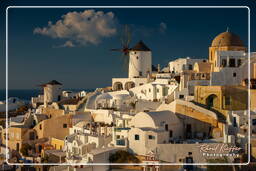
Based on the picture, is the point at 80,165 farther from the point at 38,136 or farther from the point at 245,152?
the point at 38,136

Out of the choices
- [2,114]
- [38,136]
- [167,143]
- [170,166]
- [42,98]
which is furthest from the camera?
[42,98]

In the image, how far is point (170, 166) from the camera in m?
7.52

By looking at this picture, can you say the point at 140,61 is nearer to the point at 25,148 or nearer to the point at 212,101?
the point at 212,101

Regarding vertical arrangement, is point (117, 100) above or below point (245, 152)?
above

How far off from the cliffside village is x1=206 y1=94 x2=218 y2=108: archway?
0.02 metres

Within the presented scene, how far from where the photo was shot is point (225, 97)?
1055 centimetres

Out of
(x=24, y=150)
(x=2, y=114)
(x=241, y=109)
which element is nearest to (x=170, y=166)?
(x=241, y=109)

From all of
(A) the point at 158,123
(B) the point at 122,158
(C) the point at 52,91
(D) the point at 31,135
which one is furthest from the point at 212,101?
(C) the point at 52,91

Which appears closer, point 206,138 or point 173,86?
point 206,138

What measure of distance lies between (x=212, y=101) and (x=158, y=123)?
2248mm

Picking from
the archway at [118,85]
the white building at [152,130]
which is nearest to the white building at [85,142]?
the white building at [152,130]

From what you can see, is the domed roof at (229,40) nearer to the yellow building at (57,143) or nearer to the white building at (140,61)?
the white building at (140,61)

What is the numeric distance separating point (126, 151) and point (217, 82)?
13.8ft

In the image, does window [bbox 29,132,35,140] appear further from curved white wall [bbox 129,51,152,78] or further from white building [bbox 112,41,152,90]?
curved white wall [bbox 129,51,152,78]
